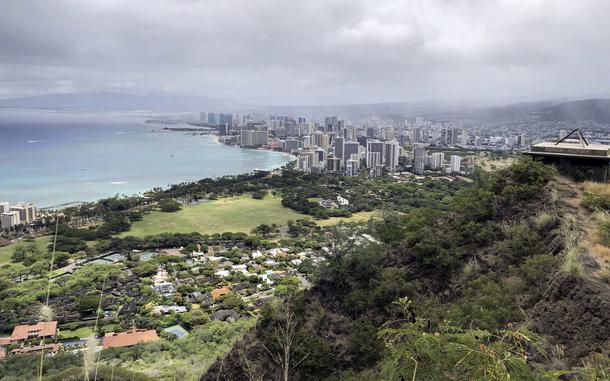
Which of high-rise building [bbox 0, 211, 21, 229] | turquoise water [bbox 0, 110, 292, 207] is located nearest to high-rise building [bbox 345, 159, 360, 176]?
turquoise water [bbox 0, 110, 292, 207]

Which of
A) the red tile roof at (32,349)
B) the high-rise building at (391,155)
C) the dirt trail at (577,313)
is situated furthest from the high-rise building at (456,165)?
the dirt trail at (577,313)

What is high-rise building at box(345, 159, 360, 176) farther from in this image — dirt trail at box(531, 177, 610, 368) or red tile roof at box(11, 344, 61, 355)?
dirt trail at box(531, 177, 610, 368)

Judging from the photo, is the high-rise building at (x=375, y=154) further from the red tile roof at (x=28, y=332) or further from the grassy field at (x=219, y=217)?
the red tile roof at (x=28, y=332)

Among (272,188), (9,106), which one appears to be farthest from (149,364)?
(9,106)

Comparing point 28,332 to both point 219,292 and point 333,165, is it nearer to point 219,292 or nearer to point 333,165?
point 219,292

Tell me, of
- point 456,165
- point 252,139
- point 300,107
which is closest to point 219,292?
point 456,165

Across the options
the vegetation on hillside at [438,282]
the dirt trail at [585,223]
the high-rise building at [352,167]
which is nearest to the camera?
the dirt trail at [585,223]
